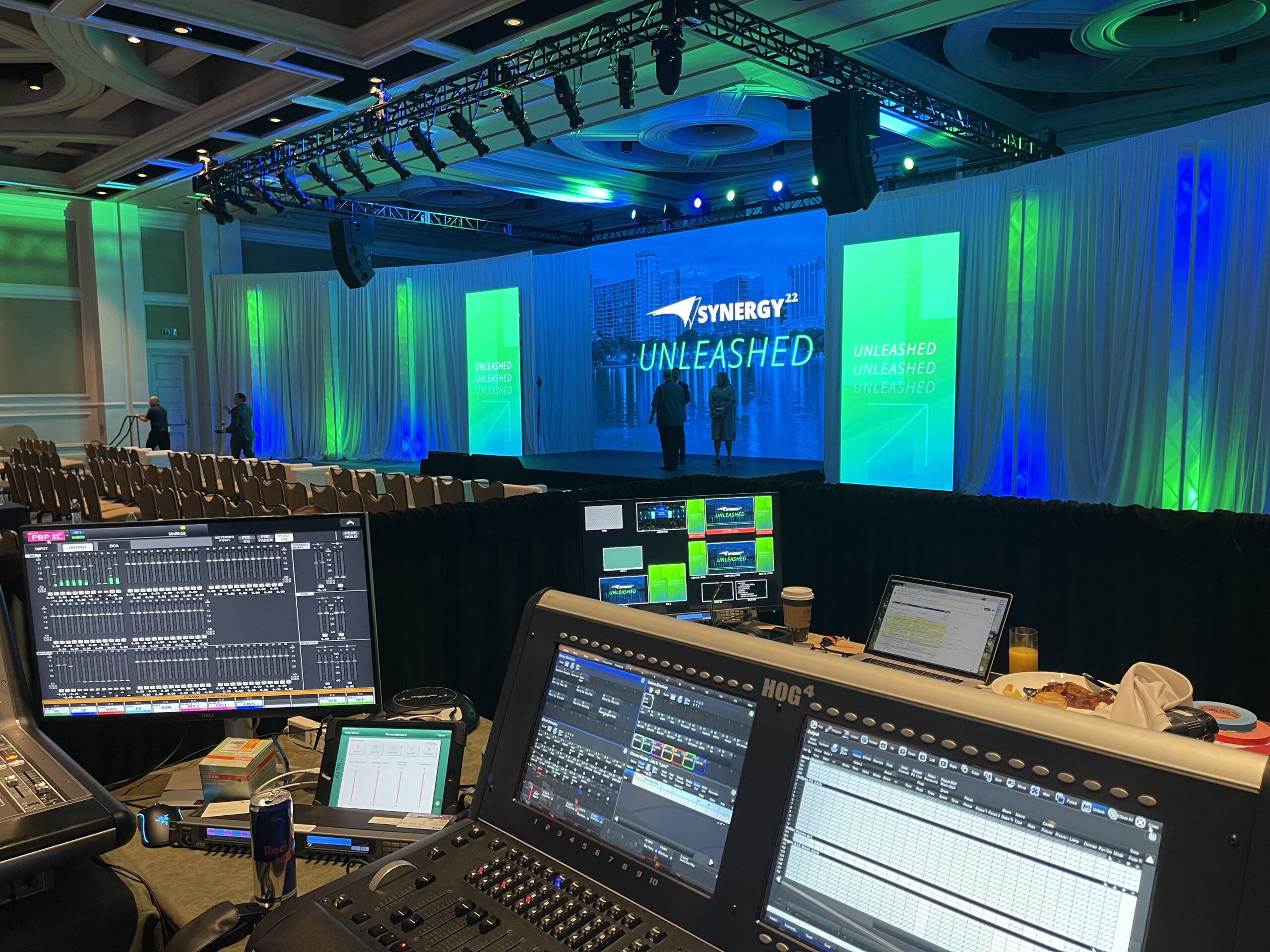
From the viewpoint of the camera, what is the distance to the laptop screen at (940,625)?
2.36 metres

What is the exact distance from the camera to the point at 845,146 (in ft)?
21.7

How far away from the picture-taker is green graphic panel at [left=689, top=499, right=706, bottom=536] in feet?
9.47

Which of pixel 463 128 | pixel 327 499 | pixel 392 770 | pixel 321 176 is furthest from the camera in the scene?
pixel 321 176

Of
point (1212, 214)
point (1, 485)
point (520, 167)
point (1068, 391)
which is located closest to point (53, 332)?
point (1, 485)

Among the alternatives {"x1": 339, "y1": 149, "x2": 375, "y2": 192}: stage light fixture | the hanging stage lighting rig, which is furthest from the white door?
{"x1": 339, "y1": 149, "x2": 375, "y2": 192}: stage light fixture

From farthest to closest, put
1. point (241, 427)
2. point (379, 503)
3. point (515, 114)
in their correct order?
point (241, 427) < point (515, 114) < point (379, 503)

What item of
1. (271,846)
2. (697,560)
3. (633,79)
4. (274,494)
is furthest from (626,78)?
(271,846)

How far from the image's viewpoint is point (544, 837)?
1066 mm

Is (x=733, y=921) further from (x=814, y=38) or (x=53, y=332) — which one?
(x=53, y=332)

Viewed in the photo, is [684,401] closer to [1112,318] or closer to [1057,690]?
[1112,318]

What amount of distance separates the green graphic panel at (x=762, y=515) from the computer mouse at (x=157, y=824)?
1.89m

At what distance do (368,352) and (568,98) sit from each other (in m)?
9.41

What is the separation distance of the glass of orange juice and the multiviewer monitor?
2.43 ft

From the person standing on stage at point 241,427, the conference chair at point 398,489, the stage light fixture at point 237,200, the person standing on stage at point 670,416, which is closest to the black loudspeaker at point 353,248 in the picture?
the stage light fixture at point 237,200
